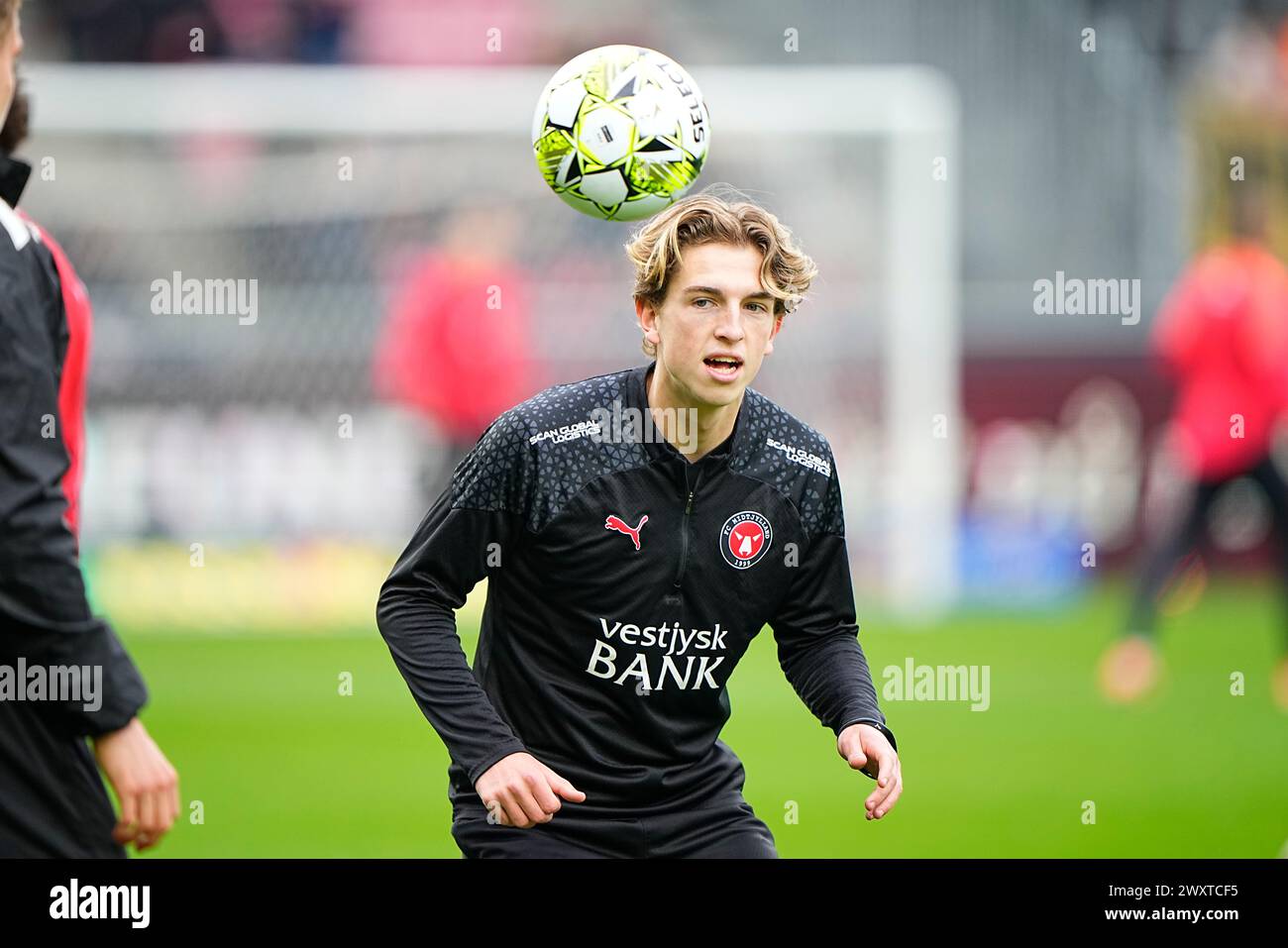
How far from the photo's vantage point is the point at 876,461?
13141 mm

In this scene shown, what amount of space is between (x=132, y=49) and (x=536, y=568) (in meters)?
13.1

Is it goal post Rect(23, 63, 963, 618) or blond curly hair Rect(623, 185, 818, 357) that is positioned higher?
goal post Rect(23, 63, 963, 618)

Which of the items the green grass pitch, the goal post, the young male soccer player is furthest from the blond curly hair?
the goal post

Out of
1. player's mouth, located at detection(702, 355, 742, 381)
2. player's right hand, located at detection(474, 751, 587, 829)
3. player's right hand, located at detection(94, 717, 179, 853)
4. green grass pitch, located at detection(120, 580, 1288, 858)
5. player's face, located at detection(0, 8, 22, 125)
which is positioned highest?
player's face, located at detection(0, 8, 22, 125)

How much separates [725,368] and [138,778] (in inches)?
56.8

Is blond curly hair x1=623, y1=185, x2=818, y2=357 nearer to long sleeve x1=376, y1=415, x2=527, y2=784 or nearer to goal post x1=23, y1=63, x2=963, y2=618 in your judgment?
long sleeve x1=376, y1=415, x2=527, y2=784

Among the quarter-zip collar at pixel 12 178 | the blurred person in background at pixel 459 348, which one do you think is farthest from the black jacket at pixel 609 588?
the blurred person in background at pixel 459 348

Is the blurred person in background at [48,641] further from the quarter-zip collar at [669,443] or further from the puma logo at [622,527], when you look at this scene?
the quarter-zip collar at [669,443]

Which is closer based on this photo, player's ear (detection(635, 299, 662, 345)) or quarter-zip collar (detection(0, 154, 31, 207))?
quarter-zip collar (detection(0, 154, 31, 207))

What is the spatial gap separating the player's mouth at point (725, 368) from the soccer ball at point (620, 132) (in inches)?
29.1

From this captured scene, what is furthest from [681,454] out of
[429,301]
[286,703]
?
[429,301]

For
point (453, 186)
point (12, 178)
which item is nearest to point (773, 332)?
point (12, 178)

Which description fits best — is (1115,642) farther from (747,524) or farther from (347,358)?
(747,524)

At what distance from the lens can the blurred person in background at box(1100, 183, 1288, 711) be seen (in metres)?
9.70
